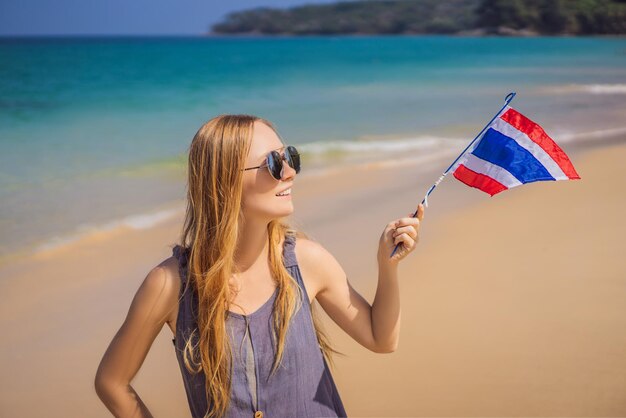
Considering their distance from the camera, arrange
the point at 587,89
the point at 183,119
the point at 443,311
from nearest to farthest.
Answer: the point at 443,311
the point at 183,119
the point at 587,89

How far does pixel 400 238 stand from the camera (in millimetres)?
2328

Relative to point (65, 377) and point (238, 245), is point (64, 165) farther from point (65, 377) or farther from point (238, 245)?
point (238, 245)

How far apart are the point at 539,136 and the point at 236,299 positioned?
48.5 inches

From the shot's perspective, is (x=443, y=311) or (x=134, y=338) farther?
(x=443, y=311)

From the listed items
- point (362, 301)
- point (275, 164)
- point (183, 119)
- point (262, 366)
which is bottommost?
point (183, 119)

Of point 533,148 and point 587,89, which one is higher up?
point 533,148

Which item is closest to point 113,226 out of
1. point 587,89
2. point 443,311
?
point 443,311

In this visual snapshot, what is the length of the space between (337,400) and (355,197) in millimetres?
5895

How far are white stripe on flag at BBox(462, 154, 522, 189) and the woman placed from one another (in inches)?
18.8

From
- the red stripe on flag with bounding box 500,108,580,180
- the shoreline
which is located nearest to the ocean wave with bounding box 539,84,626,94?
the shoreline

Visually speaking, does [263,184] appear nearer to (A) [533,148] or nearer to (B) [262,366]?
(B) [262,366]

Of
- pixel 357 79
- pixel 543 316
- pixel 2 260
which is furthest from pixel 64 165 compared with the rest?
pixel 357 79

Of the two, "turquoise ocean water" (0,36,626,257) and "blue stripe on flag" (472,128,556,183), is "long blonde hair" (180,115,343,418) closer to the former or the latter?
"blue stripe on flag" (472,128,556,183)

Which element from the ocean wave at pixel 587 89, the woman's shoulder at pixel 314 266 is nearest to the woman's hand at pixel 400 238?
the woman's shoulder at pixel 314 266
